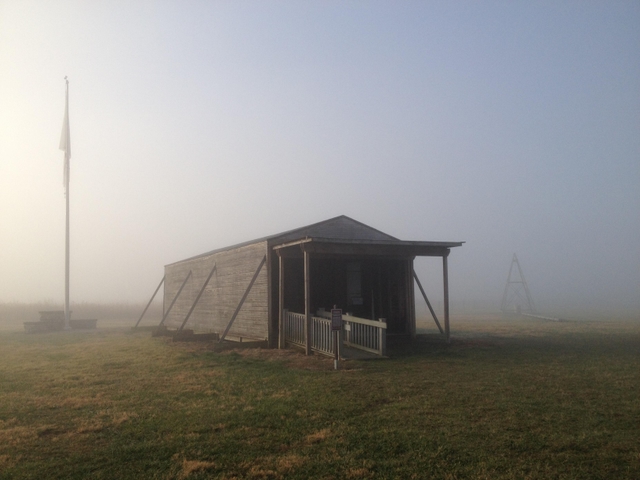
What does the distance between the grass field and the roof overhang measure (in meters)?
3.24

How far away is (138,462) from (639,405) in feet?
24.2

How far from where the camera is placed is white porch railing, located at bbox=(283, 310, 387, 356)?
1309 cm

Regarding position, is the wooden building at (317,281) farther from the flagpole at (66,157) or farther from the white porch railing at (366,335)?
the flagpole at (66,157)

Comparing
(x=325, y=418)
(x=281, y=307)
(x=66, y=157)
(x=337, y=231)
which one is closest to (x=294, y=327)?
(x=281, y=307)

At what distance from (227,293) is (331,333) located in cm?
776

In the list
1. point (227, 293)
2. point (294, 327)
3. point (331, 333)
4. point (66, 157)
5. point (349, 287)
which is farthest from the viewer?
point (66, 157)

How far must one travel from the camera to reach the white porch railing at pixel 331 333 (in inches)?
515

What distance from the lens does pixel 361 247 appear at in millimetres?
14953

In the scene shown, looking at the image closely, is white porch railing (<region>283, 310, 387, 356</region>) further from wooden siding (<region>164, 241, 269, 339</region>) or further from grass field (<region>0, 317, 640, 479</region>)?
wooden siding (<region>164, 241, 269, 339</region>)

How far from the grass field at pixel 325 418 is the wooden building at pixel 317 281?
335cm

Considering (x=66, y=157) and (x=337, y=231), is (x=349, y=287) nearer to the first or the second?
(x=337, y=231)

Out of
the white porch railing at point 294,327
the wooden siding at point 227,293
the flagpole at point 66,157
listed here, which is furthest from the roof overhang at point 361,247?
the flagpole at point 66,157

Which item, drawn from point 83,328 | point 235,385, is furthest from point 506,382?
point 83,328

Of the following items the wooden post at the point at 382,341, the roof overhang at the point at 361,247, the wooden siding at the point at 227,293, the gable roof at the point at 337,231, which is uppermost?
the gable roof at the point at 337,231
